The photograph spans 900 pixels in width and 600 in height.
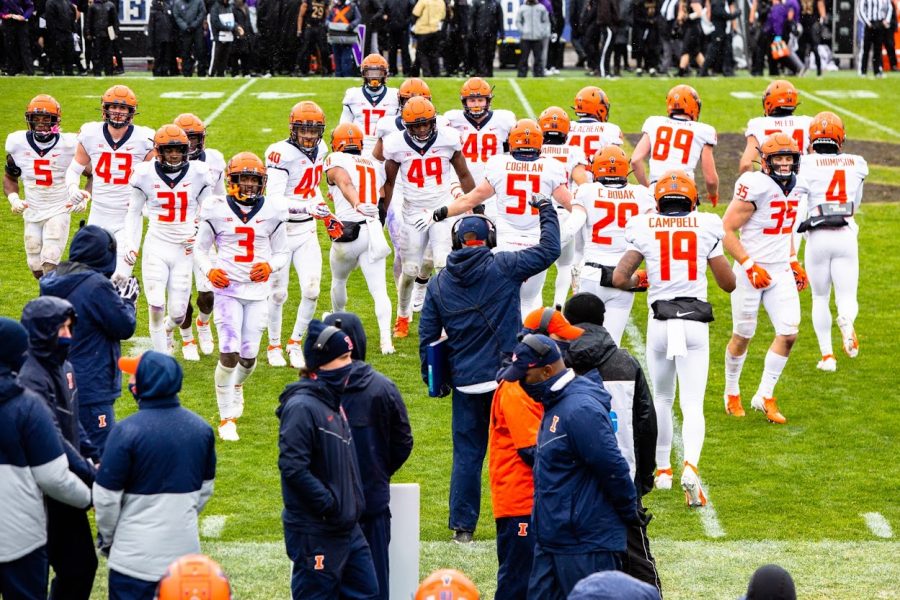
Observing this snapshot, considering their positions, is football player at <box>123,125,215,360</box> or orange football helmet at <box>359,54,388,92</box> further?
orange football helmet at <box>359,54,388,92</box>

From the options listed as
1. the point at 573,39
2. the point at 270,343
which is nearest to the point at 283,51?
the point at 573,39

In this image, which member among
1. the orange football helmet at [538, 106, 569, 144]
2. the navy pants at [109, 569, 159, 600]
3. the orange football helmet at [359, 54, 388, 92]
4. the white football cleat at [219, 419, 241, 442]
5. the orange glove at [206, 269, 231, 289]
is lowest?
the white football cleat at [219, 419, 241, 442]

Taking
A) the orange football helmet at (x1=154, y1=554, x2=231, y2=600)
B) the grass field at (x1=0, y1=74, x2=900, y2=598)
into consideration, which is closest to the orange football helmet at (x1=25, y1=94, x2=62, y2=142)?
the grass field at (x1=0, y1=74, x2=900, y2=598)

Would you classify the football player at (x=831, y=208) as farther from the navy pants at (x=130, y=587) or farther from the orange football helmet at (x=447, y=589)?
the orange football helmet at (x=447, y=589)

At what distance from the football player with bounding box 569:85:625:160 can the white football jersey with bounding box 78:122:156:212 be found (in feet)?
12.0

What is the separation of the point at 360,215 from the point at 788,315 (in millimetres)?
3479

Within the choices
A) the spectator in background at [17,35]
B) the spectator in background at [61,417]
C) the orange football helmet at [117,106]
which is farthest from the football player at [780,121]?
the spectator in background at [17,35]

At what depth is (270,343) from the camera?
1134cm

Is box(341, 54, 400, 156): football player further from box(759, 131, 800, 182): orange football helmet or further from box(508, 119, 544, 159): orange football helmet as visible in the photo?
box(759, 131, 800, 182): orange football helmet

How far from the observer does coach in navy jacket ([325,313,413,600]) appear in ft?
20.4

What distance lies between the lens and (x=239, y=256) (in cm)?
941

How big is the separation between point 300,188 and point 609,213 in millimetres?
2764

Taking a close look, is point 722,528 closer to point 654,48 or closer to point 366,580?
point 366,580

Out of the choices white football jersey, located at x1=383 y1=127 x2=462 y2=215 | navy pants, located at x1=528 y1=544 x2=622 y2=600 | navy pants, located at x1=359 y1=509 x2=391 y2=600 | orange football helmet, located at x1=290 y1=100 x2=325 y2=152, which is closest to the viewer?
navy pants, located at x1=528 y1=544 x2=622 y2=600
